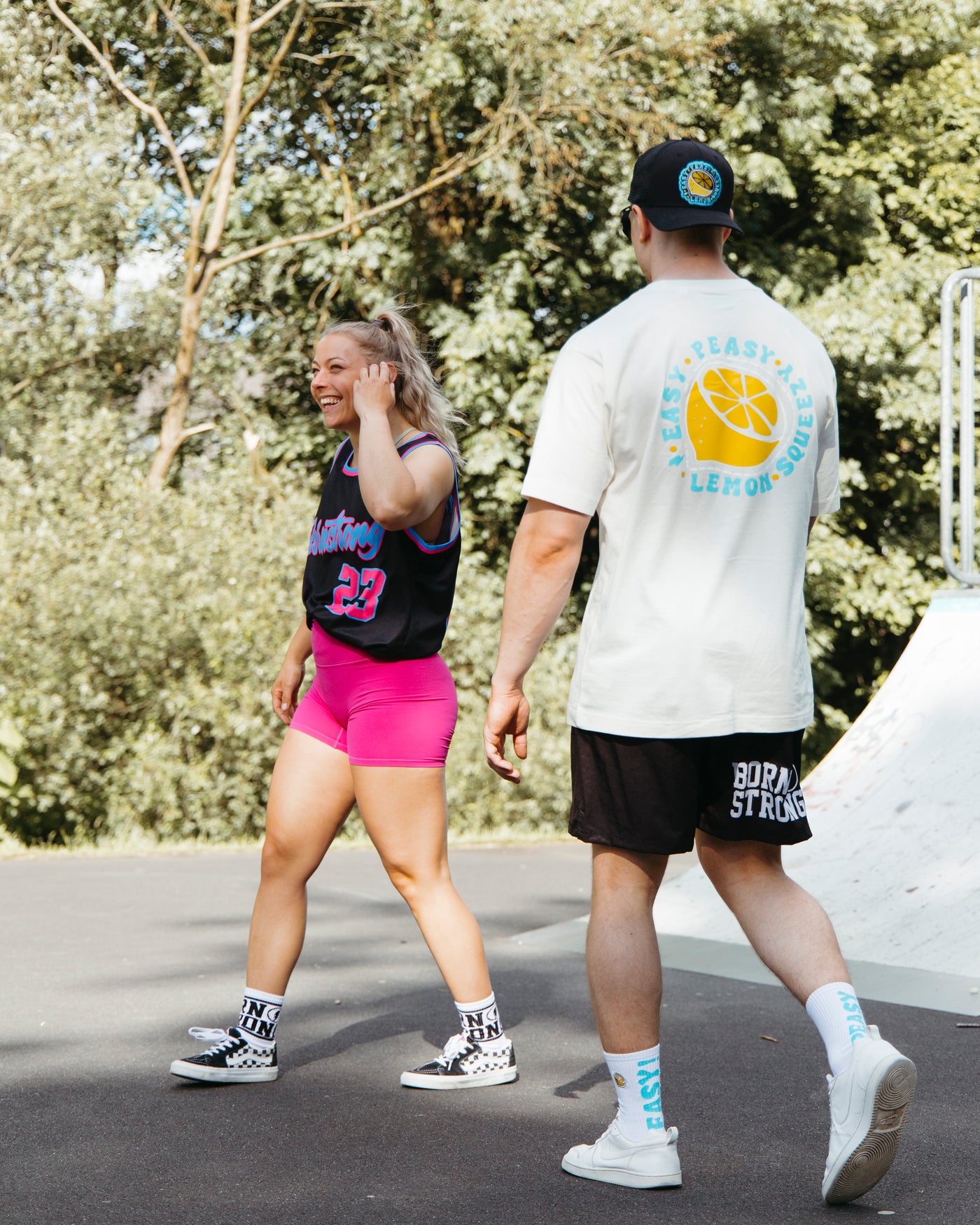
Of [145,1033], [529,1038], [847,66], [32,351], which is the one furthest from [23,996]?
[847,66]

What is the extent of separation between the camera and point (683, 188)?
9.59ft

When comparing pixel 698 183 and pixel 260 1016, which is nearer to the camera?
pixel 698 183

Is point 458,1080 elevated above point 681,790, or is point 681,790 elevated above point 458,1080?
point 681,790

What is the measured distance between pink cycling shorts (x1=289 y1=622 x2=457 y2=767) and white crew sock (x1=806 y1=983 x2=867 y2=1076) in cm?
113

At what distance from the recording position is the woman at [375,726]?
11.8 feet

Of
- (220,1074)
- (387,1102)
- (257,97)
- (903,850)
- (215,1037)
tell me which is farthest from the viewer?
(257,97)

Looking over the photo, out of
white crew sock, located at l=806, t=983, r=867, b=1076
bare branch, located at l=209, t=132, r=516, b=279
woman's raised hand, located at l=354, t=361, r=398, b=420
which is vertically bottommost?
white crew sock, located at l=806, t=983, r=867, b=1076

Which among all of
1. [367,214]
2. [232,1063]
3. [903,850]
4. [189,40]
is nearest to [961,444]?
[903,850]

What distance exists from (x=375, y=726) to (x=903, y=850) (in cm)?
277

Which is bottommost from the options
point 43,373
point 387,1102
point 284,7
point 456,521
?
point 387,1102

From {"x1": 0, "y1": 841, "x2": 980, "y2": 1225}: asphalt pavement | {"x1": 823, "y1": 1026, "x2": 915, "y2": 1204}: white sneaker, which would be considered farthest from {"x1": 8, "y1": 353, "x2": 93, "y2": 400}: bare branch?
{"x1": 823, "y1": 1026, "x2": 915, "y2": 1204}: white sneaker

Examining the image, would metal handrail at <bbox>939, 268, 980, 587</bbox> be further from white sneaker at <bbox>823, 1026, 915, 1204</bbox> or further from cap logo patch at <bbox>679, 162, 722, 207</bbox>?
white sneaker at <bbox>823, 1026, 915, 1204</bbox>

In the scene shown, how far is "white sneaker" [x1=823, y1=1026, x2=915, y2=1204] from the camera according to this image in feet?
8.70

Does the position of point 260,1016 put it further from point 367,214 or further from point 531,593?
point 367,214
